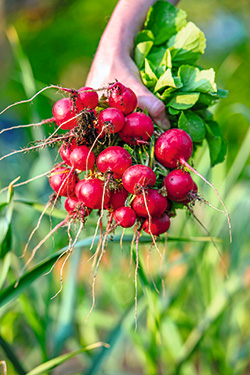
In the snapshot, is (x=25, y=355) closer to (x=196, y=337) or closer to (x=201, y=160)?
(x=196, y=337)

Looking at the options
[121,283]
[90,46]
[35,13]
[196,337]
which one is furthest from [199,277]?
[90,46]

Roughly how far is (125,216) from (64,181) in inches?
5.6

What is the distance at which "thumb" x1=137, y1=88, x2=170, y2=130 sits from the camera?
0.83 metres

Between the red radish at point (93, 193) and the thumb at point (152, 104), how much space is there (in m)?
0.20

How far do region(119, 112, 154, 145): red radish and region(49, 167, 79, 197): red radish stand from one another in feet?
0.44

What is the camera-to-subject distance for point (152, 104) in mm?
827

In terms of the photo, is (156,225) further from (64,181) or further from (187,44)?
(187,44)

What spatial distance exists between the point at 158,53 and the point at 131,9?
0.15 m

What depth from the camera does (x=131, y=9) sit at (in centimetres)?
99

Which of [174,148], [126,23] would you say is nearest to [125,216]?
[174,148]

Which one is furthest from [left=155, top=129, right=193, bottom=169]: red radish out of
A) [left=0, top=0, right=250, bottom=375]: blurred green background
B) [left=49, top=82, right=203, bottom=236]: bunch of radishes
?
[left=0, top=0, right=250, bottom=375]: blurred green background

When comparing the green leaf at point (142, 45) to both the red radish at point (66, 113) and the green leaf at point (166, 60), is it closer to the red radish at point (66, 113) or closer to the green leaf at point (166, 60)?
the green leaf at point (166, 60)

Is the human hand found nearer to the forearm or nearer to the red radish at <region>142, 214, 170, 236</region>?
the forearm

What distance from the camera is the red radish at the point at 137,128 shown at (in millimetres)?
752
